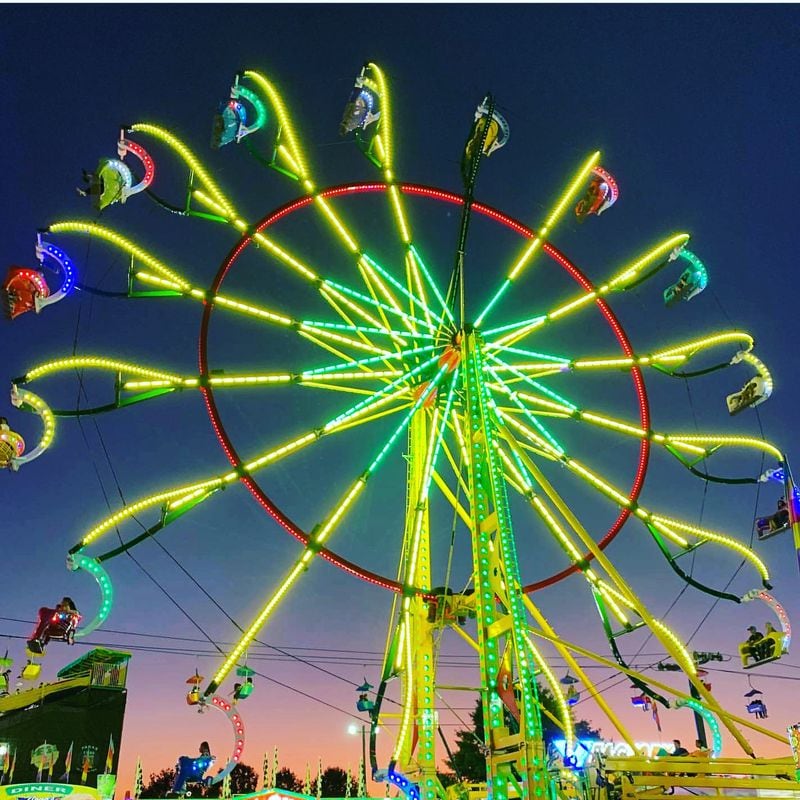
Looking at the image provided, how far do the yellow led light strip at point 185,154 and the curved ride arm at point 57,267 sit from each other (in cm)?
265

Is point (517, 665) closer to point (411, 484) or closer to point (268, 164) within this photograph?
point (411, 484)

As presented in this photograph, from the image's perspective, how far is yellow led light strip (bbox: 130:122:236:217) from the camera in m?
13.4

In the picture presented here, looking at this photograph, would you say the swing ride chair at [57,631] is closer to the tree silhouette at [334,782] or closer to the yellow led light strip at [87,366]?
the yellow led light strip at [87,366]

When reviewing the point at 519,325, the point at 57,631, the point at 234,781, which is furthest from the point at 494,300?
the point at 234,781

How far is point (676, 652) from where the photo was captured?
13.9 meters

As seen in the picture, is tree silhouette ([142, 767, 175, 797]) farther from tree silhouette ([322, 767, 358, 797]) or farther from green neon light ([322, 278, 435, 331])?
green neon light ([322, 278, 435, 331])

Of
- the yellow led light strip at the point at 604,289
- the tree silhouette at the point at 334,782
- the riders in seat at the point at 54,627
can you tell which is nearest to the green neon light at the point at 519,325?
the yellow led light strip at the point at 604,289

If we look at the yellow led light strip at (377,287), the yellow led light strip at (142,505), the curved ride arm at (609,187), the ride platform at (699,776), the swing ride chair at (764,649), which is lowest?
the ride platform at (699,776)

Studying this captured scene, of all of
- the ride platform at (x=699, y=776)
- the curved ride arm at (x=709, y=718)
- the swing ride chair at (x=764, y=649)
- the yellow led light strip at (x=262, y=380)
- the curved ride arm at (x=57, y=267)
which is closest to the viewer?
the ride platform at (x=699, y=776)

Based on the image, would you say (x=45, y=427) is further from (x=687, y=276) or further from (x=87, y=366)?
(x=687, y=276)

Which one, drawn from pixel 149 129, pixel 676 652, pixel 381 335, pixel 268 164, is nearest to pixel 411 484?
pixel 381 335

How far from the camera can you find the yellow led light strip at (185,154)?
13.4 meters

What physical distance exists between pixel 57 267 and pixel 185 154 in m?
3.11

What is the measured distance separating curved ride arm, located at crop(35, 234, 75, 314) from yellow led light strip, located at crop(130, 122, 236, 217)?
2.65 metres
